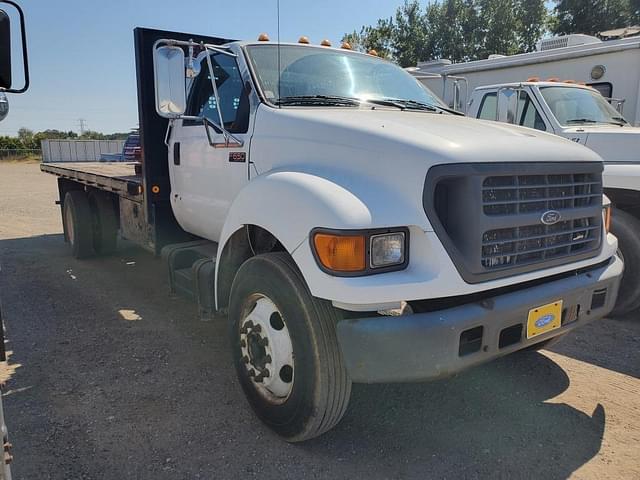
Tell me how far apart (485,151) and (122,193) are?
4036 mm

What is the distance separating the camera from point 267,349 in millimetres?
2965

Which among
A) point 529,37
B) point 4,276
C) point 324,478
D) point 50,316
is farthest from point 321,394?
point 529,37

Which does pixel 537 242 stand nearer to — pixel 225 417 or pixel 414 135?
pixel 414 135

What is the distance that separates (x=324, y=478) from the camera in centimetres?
268

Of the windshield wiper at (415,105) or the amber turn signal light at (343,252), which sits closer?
the amber turn signal light at (343,252)

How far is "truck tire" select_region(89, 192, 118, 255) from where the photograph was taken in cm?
678

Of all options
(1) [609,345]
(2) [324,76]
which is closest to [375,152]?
(2) [324,76]

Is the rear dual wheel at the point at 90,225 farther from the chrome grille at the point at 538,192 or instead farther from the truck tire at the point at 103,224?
the chrome grille at the point at 538,192

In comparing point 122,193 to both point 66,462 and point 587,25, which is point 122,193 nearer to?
point 66,462

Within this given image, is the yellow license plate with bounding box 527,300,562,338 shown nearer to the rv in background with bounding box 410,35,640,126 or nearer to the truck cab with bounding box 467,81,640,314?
the truck cab with bounding box 467,81,640,314

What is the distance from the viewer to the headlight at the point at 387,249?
7.84ft

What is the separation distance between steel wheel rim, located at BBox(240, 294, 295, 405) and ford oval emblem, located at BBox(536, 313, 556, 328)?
4.14 ft

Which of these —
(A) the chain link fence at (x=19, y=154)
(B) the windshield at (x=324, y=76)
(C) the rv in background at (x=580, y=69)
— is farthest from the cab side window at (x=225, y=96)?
(A) the chain link fence at (x=19, y=154)

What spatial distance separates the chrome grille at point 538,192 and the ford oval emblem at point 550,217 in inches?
1.2
